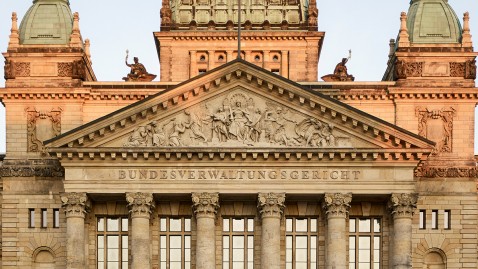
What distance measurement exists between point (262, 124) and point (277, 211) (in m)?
4.54

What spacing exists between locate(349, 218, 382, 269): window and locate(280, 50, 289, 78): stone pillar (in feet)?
50.8

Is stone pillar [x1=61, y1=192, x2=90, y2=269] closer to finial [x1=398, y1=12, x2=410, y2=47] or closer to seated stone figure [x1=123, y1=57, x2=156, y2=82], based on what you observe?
seated stone figure [x1=123, y1=57, x2=156, y2=82]

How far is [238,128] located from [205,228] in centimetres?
540

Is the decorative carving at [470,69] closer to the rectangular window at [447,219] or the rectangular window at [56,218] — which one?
the rectangular window at [447,219]

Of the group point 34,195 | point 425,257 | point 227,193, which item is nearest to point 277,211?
point 227,193

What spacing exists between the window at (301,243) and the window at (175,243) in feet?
17.3

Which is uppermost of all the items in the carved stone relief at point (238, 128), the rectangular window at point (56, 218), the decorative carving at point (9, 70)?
the decorative carving at point (9, 70)

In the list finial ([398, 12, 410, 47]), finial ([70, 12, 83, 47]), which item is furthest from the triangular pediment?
finial ([70, 12, 83, 47])

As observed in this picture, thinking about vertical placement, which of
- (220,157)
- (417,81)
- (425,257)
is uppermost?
(417,81)

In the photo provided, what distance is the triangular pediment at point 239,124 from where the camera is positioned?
70.3 m

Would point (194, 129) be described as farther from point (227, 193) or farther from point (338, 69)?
point (338, 69)

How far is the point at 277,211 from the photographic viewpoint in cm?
7088

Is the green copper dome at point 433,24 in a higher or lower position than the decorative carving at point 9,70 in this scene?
higher

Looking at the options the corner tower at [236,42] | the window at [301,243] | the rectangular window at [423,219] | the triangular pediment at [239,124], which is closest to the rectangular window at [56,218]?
the triangular pediment at [239,124]
